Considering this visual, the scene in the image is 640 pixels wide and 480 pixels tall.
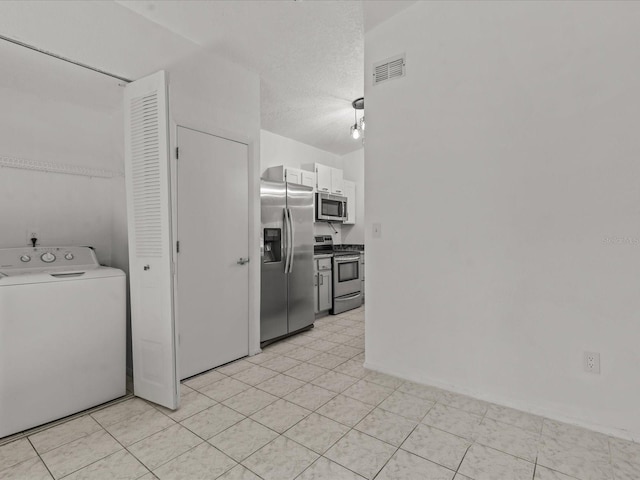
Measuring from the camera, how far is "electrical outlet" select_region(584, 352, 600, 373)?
6.67ft

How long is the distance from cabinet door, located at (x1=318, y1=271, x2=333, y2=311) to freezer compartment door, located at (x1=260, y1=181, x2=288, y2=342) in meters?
0.94

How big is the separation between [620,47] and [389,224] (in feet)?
5.83

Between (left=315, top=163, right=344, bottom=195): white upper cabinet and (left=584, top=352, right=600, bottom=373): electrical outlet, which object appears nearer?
(left=584, top=352, right=600, bottom=373): electrical outlet

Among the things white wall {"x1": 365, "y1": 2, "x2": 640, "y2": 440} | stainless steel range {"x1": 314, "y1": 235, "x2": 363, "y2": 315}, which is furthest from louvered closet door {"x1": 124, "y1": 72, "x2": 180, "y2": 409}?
stainless steel range {"x1": 314, "y1": 235, "x2": 363, "y2": 315}

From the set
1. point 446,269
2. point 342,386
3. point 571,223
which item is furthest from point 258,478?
point 571,223

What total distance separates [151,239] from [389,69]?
2336mm

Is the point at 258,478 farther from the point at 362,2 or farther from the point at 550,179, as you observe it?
the point at 362,2

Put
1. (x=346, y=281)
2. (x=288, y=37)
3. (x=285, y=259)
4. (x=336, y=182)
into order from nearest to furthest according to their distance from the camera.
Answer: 1. (x=288, y=37)
2. (x=285, y=259)
3. (x=346, y=281)
4. (x=336, y=182)

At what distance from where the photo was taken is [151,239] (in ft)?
7.66

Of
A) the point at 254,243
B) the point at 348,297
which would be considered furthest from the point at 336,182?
the point at 254,243

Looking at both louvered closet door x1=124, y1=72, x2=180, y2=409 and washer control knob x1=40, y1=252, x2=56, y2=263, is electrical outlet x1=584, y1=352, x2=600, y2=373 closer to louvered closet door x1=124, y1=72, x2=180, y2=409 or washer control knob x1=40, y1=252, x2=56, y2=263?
louvered closet door x1=124, y1=72, x2=180, y2=409

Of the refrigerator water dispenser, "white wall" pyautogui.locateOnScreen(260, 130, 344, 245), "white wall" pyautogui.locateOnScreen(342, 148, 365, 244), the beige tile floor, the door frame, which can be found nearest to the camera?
the beige tile floor

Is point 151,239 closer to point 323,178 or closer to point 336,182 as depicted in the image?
point 323,178

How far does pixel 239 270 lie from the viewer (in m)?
3.22
